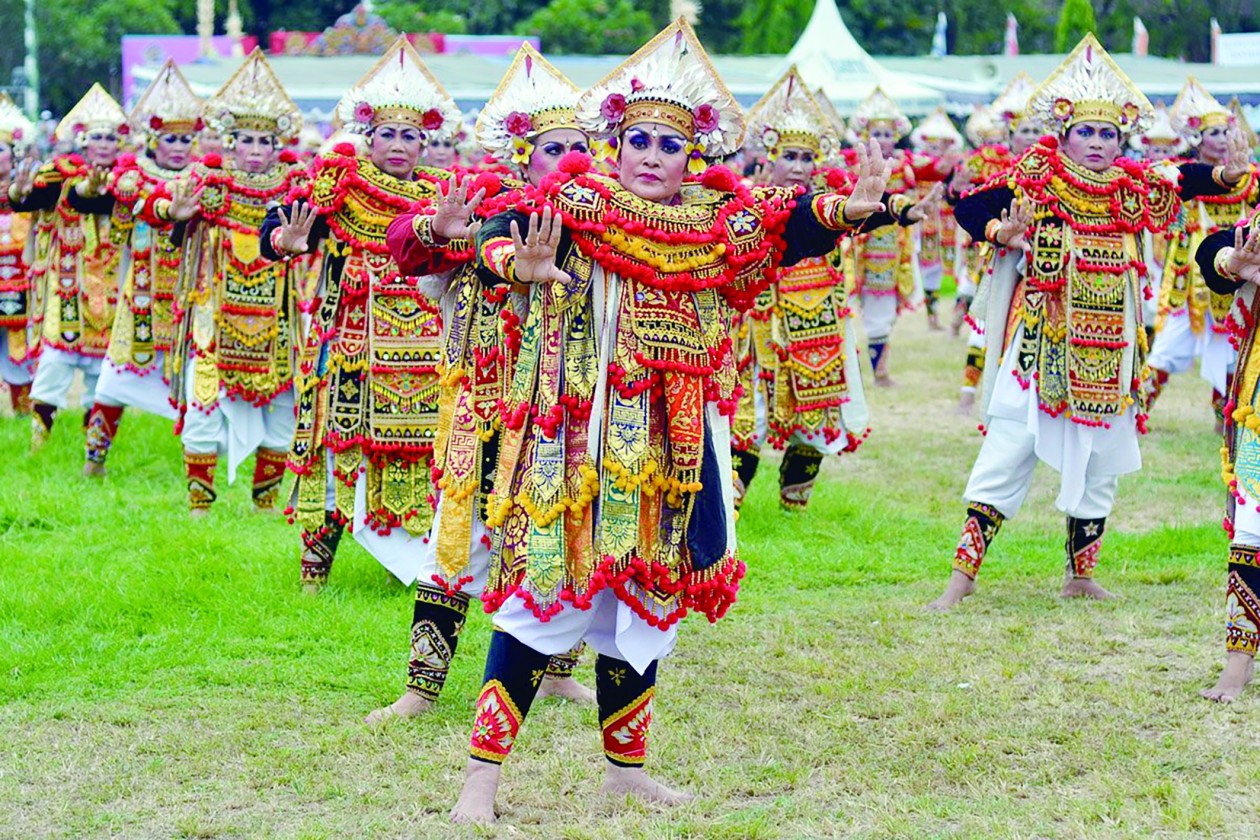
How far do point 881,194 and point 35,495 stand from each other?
6049mm

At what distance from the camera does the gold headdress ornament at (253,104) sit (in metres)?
8.01

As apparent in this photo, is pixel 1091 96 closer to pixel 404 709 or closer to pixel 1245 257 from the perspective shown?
pixel 1245 257

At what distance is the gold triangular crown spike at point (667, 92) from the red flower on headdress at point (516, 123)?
120 centimetres

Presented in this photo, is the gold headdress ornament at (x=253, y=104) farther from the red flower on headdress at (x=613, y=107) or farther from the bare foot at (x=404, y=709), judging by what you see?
the red flower on headdress at (x=613, y=107)

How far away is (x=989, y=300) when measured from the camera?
7.17m

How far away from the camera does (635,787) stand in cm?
480

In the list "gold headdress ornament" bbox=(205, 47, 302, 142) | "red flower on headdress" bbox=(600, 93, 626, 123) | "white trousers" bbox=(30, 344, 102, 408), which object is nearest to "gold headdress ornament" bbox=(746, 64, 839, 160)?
"gold headdress ornament" bbox=(205, 47, 302, 142)

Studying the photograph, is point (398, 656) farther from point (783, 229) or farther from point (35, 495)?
point (35, 495)

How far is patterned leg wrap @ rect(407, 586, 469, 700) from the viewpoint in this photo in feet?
18.4

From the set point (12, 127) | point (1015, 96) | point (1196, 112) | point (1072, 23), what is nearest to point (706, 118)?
point (1196, 112)

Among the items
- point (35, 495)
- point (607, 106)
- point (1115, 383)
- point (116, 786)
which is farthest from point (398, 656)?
point (35, 495)

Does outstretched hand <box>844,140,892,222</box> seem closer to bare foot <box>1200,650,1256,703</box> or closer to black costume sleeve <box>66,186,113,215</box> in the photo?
bare foot <box>1200,650,1256,703</box>

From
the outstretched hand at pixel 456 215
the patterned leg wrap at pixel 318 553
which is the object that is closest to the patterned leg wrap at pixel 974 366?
the patterned leg wrap at pixel 318 553

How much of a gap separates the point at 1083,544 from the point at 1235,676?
4.81 ft
